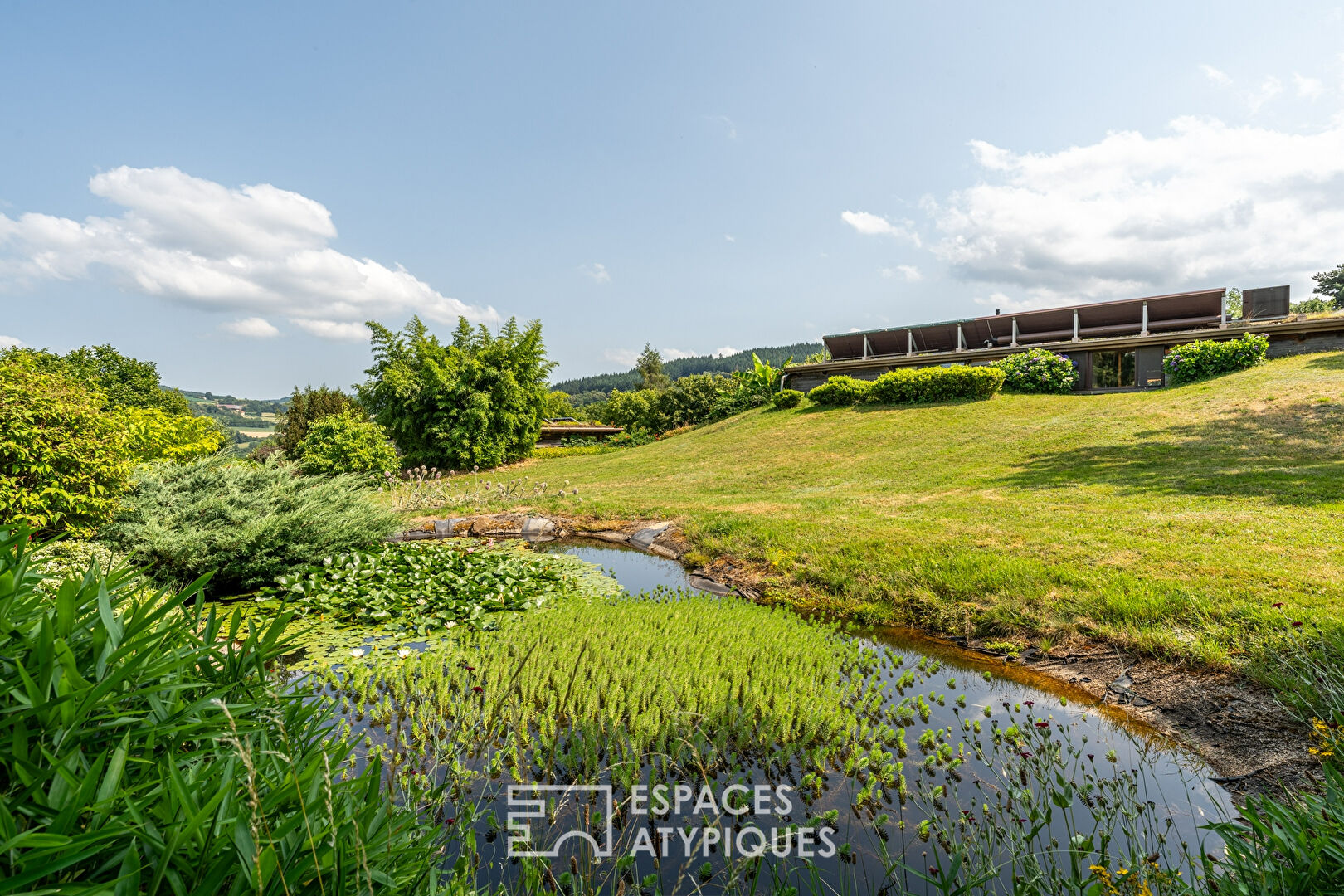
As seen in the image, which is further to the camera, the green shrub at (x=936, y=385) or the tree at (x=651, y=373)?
the tree at (x=651, y=373)

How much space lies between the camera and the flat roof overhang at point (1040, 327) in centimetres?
2295

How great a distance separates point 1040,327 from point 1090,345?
4159mm

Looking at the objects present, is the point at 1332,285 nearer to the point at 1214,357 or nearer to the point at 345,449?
the point at 1214,357

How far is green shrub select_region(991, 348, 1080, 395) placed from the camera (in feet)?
→ 66.8

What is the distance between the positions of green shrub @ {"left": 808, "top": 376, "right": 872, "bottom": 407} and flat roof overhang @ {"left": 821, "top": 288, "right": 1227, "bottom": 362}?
5541mm

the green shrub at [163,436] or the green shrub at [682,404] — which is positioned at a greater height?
the green shrub at [163,436]

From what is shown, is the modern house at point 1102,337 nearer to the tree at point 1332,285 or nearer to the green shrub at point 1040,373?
the green shrub at point 1040,373

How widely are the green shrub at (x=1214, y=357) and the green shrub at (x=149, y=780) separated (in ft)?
81.1

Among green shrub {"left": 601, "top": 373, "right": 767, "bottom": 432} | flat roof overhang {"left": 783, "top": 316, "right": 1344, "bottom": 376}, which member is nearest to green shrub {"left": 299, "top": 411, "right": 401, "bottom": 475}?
green shrub {"left": 601, "top": 373, "right": 767, "bottom": 432}

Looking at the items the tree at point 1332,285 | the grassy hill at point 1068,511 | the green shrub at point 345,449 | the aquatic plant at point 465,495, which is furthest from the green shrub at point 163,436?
the tree at point 1332,285

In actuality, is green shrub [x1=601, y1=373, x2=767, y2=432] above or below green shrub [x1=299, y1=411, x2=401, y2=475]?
below

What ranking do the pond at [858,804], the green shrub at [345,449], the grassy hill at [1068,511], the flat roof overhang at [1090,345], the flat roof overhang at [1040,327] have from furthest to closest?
the flat roof overhang at [1040,327], the flat roof overhang at [1090,345], the green shrub at [345,449], the grassy hill at [1068,511], the pond at [858,804]

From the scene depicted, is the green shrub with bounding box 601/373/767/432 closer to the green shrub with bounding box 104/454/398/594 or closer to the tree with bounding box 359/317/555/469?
the tree with bounding box 359/317/555/469

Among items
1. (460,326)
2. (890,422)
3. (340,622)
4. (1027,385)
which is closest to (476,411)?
(460,326)
